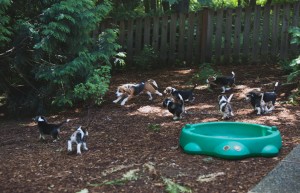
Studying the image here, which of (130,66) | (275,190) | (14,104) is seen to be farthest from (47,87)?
(275,190)

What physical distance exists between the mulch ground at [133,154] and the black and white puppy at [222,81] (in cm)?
18

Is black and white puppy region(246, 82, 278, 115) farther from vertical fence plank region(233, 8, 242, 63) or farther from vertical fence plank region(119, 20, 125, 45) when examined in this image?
vertical fence plank region(119, 20, 125, 45)

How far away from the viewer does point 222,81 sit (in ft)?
32.4

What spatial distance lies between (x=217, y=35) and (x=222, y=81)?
3915 millimetres

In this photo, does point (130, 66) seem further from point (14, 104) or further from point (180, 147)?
point (180, 147)

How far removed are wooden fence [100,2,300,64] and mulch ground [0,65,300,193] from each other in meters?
3.39

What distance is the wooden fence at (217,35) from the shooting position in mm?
13250

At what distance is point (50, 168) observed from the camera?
227 inches

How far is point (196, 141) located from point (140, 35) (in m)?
7.94

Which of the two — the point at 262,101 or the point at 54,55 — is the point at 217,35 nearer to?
the point at 262,101

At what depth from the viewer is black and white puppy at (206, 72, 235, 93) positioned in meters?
9.87

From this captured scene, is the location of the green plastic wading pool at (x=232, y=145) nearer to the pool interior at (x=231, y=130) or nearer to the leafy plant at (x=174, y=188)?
the pool interior at (x=231, y=130)

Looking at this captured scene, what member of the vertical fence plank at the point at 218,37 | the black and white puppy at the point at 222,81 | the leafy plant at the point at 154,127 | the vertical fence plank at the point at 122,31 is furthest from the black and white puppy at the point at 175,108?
the vertical fence plank at the point at 122,31

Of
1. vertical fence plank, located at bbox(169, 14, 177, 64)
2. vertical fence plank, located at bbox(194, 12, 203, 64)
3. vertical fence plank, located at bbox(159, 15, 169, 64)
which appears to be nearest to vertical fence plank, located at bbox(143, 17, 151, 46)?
vertical fence plank, located at bbox(159, 15, 169, 64)
